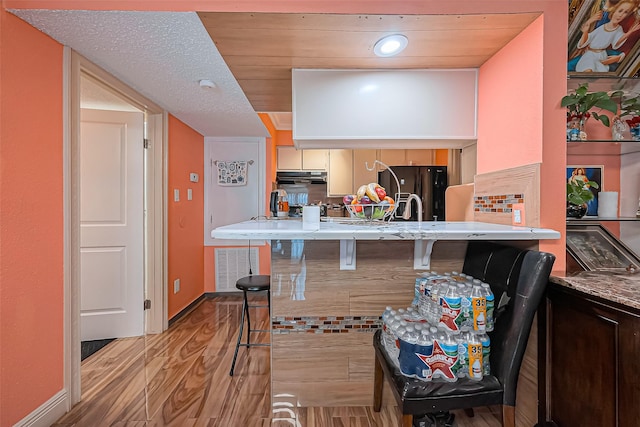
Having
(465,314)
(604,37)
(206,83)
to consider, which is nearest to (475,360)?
(465,314)

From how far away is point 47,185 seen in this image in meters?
1.57

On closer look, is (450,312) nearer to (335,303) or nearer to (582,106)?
(335,303)

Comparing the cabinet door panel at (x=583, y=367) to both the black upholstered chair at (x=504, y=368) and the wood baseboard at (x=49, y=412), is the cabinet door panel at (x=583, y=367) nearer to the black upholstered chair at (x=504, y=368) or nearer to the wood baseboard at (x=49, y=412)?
A: the black upholstered chair at (x=504, y=368)

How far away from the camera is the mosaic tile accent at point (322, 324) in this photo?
158cm

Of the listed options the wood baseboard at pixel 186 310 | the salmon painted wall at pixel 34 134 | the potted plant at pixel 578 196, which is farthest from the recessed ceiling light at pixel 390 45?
the wood baseboard at pixel 186 310

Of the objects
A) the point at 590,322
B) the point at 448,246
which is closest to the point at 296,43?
the point at 448,246

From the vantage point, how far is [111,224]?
2562mm

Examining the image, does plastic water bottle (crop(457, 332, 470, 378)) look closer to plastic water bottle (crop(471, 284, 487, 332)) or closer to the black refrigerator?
plastic water bottle (crop(471, 284, 487, 332))

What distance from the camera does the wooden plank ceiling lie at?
1383 millimetres

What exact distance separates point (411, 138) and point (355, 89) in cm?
47

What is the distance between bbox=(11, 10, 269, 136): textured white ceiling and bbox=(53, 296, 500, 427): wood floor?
1.96 m

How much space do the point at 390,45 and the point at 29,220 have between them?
2.00 meters

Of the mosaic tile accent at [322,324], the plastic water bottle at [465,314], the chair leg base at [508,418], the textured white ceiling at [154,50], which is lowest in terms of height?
the chair leg base at [508,418]

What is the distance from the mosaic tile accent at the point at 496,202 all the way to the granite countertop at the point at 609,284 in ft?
1.32
